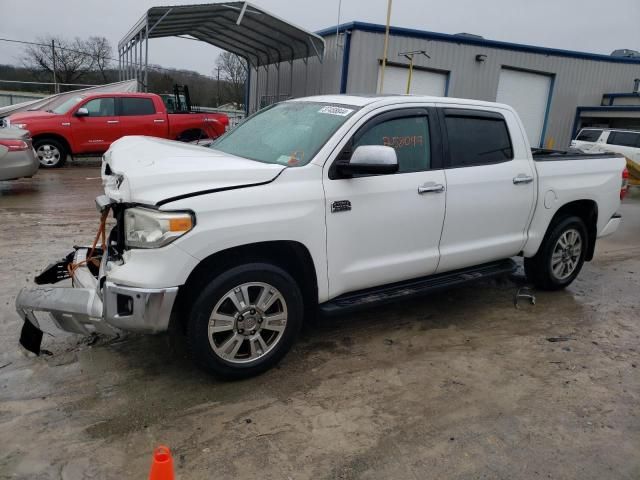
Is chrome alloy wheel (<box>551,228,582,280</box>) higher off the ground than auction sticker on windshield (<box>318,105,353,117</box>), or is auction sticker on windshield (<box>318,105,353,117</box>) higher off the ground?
auction sticker on windshield (<box>318,105,353,117</box>)

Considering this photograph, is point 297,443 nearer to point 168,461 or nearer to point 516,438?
point 168,461

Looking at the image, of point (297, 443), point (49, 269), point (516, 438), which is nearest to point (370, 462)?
point (297, 443)

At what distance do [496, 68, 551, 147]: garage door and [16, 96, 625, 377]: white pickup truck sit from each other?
54.3 feet

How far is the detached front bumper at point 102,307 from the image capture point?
291 centimetres

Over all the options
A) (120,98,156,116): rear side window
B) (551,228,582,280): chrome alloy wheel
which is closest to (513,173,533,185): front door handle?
(551,228,582,280): chrome alloy wheel

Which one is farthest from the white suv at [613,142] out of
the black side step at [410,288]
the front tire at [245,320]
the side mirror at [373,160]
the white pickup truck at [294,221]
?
the front tire at [245,320]

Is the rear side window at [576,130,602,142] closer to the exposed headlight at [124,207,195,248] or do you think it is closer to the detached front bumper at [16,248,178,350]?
the exposed headlight at [124,207,195,248]

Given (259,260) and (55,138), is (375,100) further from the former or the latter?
(55,138)

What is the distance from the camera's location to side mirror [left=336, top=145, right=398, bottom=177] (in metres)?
3.36

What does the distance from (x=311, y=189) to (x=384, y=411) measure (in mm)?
1481

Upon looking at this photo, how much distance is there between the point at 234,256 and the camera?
325cm

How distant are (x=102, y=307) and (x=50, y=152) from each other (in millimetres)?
11076

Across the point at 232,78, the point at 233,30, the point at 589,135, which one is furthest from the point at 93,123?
the point at 232,78

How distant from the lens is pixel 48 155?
12.4 meters
